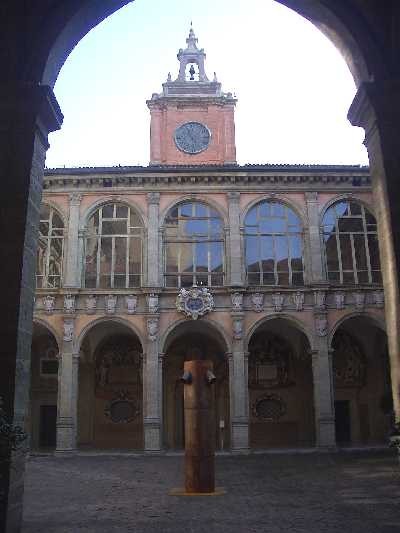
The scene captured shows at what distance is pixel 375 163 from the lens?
7395mm

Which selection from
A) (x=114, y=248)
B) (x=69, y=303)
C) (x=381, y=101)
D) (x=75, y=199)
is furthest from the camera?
(x=75, y=199)

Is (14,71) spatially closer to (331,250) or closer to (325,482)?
(325,482)

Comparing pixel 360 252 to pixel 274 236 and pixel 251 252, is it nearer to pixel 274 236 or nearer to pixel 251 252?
pixel 274 236

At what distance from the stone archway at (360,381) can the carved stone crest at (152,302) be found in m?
7.95

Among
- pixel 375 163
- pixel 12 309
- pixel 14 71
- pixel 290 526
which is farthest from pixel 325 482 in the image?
pixel 14 71

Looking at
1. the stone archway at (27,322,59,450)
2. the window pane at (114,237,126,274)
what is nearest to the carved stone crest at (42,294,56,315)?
the stone archway at (27,322,59,450)

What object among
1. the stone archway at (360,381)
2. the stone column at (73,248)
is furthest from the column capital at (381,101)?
the stone archway at (360,381)

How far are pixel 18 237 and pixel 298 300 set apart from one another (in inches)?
652

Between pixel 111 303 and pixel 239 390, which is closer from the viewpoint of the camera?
pixel 239 390

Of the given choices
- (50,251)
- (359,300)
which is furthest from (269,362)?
(50,251)

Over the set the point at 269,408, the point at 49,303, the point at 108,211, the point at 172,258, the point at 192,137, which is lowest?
the point at 269,408

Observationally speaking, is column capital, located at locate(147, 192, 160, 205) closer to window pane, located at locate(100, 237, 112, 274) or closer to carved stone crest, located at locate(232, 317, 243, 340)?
window pane, located at locate(100, 237, 112, 274)

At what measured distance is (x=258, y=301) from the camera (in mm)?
21922

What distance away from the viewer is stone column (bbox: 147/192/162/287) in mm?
22062
